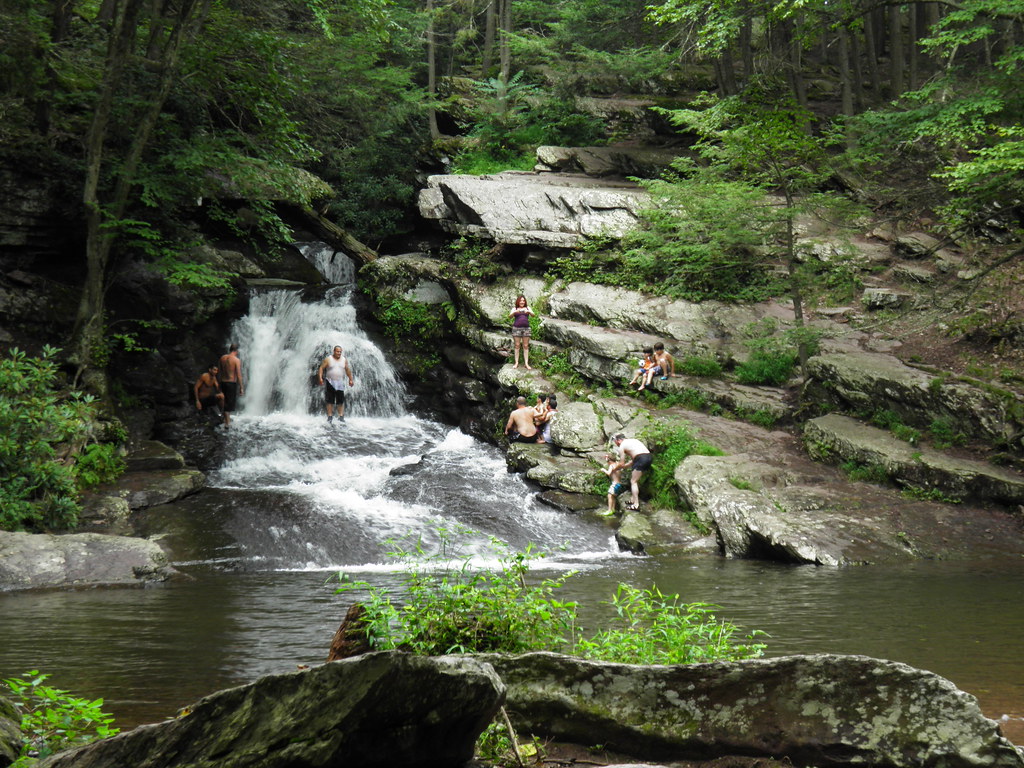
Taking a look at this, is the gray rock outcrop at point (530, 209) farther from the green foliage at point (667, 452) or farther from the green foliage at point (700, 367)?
the green foliage at point (667, 452)

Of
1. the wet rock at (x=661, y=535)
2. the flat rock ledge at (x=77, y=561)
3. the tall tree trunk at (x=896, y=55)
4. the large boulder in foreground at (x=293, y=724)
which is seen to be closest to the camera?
the large boulder in foreground at (x=293, y=724)

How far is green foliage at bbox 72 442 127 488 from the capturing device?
566 inches

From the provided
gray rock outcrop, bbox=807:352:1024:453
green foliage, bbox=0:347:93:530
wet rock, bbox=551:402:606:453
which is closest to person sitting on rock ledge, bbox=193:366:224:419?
green foliage, bbox=0:347:93:530

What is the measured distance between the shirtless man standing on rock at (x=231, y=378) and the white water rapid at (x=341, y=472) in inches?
17.3

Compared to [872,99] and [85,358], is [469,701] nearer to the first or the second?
[85,358]

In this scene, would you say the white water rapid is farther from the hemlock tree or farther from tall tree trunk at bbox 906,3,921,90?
tall tree trunk at bbox 906,3,921,90

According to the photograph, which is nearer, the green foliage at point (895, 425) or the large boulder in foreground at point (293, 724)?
the large boulder in foreground at point (293, 724)

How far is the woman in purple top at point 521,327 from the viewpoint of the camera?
19.9 meters

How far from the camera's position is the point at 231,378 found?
20484 millimetres

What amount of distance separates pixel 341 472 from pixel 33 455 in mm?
5714

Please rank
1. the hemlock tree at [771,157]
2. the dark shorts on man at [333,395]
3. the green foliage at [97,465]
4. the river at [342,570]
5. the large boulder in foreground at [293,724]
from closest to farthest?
1. the large boulder in foreground at [293,724]
2. the river at [342,570]
3. the green foliage at [97,465]
4. the hemlock tree at [771,157]
5. the dark shorts on man at [333,395]

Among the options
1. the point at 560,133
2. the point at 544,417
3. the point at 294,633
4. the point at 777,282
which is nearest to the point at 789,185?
the point at 777,282

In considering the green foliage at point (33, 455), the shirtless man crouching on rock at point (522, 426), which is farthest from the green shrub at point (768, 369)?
the green foliage at point (33, 455)

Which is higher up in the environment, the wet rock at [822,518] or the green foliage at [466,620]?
the green foliage at [466,620]
